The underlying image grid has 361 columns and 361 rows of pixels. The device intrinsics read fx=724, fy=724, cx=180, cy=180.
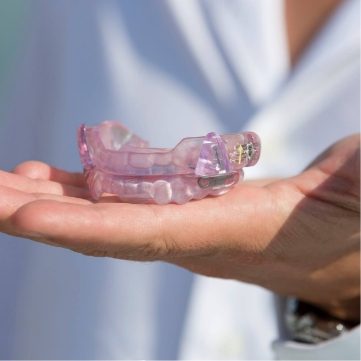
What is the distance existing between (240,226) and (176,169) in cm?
7

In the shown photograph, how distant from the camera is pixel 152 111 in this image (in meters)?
0.84

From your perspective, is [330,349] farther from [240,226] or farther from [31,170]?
[31,170]

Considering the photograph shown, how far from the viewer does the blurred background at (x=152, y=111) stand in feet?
2.52

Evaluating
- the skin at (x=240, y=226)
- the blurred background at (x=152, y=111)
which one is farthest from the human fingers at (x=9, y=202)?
the blurred background at (x=152, y=111)

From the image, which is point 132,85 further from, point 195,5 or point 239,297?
point 239,297

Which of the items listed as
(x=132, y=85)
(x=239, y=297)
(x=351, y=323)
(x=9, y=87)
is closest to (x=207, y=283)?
(x=239, y=297)

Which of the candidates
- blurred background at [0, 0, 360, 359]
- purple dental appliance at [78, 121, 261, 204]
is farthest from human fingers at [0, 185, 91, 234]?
blurred background at [0, 0, 360, 359]

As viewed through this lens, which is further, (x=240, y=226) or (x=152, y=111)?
(x=152, y=111)

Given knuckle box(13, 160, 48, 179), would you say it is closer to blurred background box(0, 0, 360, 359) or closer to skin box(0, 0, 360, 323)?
skin box(0, 0, 360, 323)

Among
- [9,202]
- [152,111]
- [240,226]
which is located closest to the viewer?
[9,202]

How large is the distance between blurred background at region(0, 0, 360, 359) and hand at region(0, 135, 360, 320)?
0.10 m

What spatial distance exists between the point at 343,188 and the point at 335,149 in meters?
0.05

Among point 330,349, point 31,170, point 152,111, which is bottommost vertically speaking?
point 330,349

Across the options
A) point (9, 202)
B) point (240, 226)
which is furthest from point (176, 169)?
point (9, 202)
